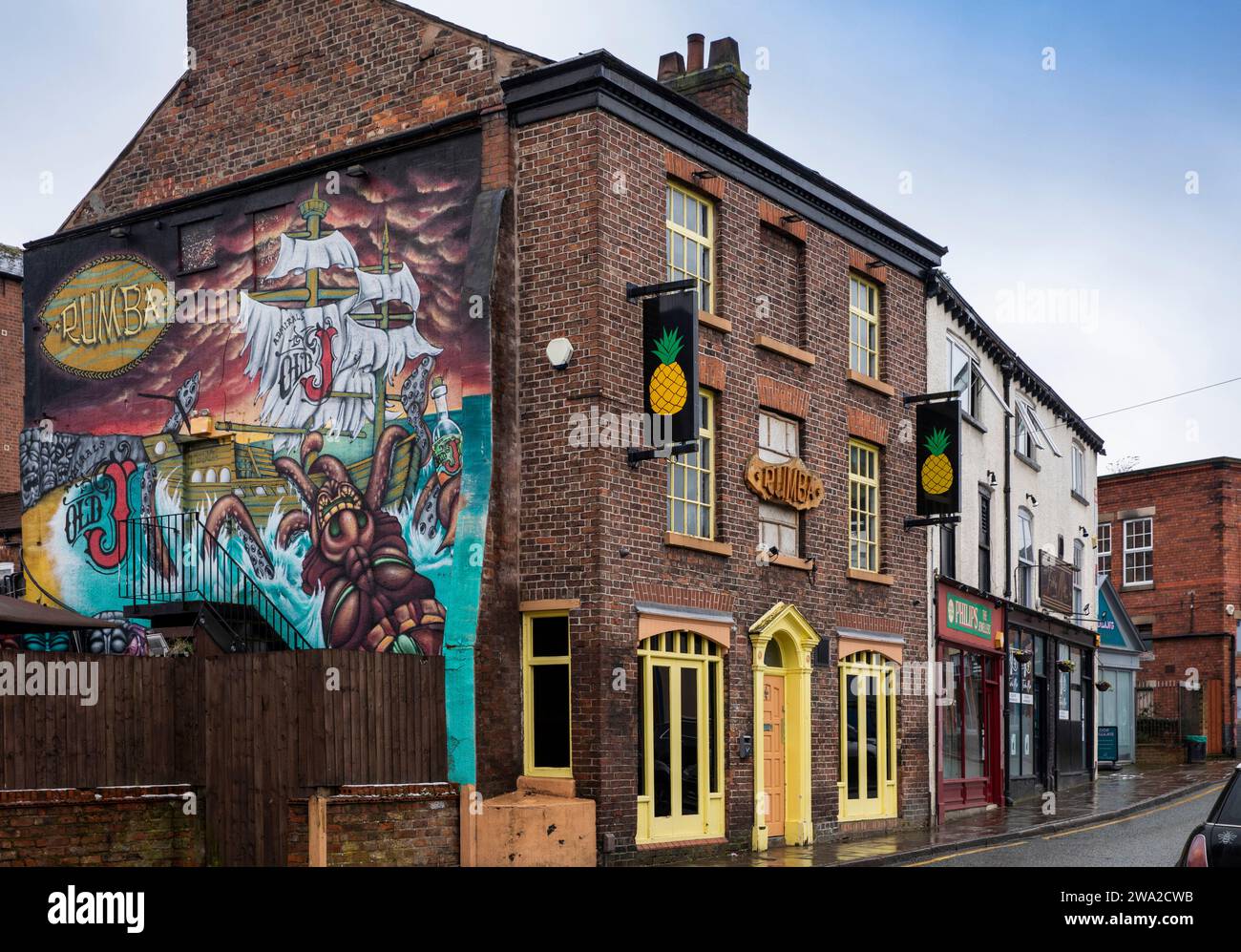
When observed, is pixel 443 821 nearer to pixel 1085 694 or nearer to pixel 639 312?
pixel 639 312

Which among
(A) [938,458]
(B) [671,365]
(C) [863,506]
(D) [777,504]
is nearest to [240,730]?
(B) [671,365]

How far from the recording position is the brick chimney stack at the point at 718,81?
2145 cm

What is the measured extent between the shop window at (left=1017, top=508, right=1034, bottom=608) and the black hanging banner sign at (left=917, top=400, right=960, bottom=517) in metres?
7.51

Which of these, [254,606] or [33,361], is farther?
[33,361]

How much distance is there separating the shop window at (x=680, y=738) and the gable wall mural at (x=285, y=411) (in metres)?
2.28

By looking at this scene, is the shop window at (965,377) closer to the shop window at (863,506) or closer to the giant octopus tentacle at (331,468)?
the shop window at (863,506)

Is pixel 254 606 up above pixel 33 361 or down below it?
below

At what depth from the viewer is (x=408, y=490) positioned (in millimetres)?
17734

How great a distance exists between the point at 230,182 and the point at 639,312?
656cm

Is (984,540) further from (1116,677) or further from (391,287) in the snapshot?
(1116,677)

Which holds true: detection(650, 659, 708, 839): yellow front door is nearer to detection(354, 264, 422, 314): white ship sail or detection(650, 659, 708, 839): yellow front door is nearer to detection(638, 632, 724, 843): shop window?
detection(638, 632, 724, 843): shop window

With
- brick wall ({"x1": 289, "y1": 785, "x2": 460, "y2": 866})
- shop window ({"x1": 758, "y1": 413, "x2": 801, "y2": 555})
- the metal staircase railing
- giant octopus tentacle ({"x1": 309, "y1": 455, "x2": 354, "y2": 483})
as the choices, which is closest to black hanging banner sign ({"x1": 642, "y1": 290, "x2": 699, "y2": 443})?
shop window ({"x1": 758, "y1": 413, "x2": 801, "y2": 555})

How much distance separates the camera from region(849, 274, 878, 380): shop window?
23.2 m

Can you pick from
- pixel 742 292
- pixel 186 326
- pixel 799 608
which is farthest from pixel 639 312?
pixel 186 326
